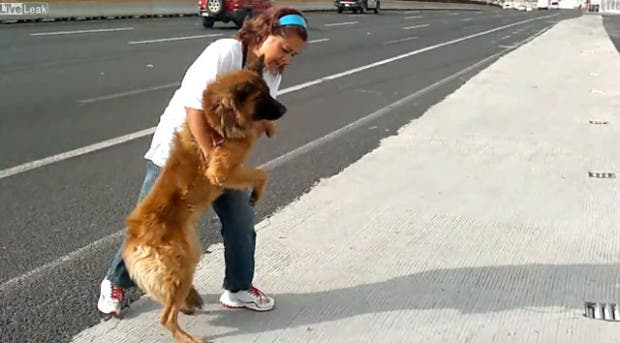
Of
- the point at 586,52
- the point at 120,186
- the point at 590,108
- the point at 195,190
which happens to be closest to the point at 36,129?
the point at 120,186

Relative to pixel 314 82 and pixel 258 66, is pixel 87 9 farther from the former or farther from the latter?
pixel 258 66

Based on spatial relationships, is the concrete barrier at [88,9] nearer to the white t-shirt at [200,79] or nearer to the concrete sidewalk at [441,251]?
the concrete sidewalk at [441,251]

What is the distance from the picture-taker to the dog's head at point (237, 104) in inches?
118

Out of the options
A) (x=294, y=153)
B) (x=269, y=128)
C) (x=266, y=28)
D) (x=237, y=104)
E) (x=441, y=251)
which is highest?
(x=266, y=28)

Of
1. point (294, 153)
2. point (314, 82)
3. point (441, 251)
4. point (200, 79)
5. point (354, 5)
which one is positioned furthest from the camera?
point (354, 5)

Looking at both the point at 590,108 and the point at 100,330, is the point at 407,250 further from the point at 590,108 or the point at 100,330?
the point at 590,108

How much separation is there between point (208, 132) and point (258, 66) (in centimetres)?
38

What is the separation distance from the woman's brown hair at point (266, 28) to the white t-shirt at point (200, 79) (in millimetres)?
62

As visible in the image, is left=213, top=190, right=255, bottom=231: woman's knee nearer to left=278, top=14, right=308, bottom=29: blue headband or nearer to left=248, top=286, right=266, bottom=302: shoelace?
left=248, top=286, right=266, bottom=302: shoelace

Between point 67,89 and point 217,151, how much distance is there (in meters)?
8.25

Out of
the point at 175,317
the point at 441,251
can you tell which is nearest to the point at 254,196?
the point at 175,317

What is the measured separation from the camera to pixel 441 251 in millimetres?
4797

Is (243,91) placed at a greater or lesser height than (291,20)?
lesser

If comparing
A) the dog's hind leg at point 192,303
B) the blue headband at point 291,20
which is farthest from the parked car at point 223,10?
the blue headband at point 291,20
